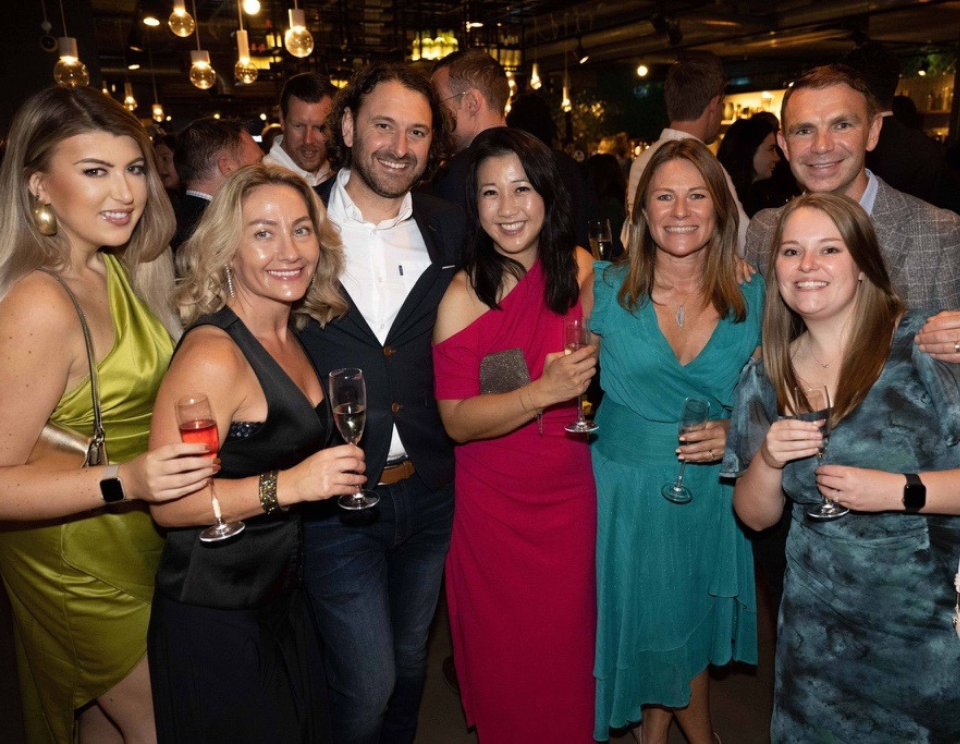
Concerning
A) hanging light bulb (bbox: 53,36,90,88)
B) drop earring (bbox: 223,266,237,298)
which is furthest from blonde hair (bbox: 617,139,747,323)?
hanging light bulb (bbox: 53,36,90,88)

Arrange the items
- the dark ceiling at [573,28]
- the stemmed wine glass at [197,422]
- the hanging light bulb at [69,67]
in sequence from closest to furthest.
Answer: the stemmed wine glass at [197,422], the hanging light bulb at [69,67], the dark ceiling at [573,28]

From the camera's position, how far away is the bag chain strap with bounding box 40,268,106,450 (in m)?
1.81

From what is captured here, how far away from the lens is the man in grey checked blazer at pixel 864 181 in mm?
2258

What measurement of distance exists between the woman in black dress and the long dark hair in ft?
2.01

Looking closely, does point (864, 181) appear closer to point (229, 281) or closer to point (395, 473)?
point (395, 473)

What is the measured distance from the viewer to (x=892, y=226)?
2318mm

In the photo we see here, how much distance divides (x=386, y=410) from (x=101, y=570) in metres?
0.87

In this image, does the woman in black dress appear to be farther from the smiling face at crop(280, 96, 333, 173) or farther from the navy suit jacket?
the smiling face at crop(280, 96, 333, 173)

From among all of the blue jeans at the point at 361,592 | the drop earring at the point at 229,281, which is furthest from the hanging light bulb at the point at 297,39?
the blue jeans at the point at 361,592

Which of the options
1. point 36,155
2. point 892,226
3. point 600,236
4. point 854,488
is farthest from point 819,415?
point 36,155

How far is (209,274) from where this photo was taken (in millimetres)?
1881

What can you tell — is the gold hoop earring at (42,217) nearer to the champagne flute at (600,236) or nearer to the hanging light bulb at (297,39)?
the champagne flute at (600,236)

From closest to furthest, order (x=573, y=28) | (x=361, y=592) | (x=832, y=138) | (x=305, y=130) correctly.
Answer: (x=361, y=592), (x=832, y=138), (x=305, y=130), (x=573, y=28)

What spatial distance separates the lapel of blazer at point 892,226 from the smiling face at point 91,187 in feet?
6.99
